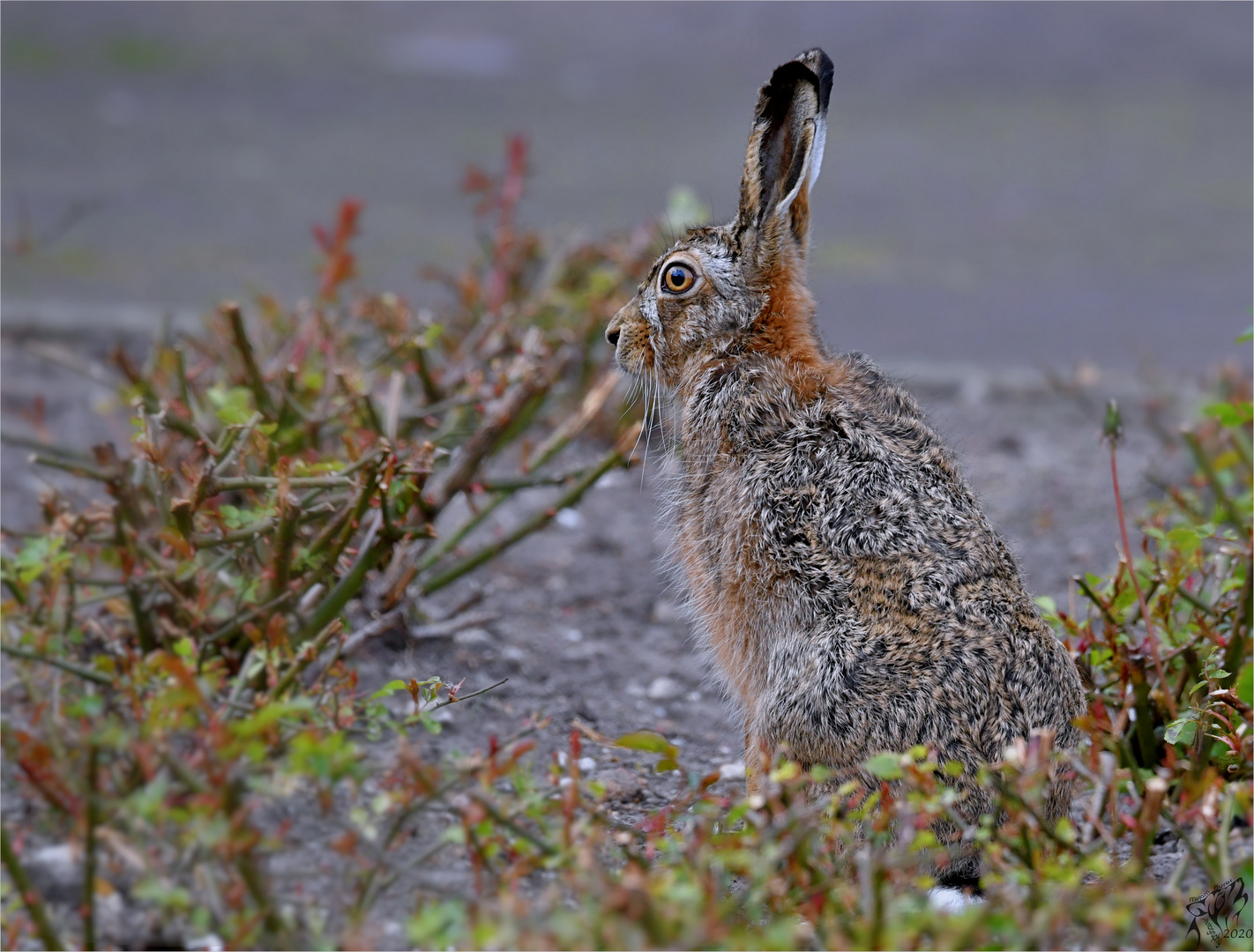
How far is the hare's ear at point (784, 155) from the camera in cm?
351

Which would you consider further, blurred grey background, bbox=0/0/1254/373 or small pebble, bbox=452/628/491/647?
blurred grey background, bbox=0/0/1254/373

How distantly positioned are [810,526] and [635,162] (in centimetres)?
778

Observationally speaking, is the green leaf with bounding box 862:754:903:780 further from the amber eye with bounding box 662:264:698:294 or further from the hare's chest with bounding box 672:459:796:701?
the amber eye with bounding box 662:264:698:294

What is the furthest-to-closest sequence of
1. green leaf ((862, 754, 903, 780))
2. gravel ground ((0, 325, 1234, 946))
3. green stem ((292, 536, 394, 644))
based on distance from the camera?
gravel ground ((0, 325, 1234, 946))
green stem ((292, 536, 394, 644))
green leaf ((862, 754, 903, 780))

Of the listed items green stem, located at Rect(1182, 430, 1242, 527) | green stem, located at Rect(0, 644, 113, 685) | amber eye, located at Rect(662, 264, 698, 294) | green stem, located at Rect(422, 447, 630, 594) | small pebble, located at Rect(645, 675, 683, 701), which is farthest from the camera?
small pebble, located at Rect(645, 675, 683, 701)

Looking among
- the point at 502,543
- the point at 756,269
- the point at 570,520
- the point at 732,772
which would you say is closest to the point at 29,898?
the point at 732,772

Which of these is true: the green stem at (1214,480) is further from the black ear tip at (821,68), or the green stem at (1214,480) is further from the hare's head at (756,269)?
the black ear tip at (821,68)

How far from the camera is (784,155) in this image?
3.61m

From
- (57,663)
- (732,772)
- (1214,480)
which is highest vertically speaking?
(1214,480)

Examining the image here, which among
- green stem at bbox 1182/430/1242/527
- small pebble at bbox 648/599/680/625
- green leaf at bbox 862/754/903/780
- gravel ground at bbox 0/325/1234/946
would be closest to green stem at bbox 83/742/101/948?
gravel ground at bbox 0/325/1234/946

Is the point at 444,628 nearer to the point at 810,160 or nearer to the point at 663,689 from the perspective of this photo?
the point at 663,689

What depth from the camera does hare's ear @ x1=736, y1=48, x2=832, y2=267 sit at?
3.51 metres

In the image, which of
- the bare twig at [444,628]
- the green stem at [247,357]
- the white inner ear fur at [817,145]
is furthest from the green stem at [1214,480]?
the green stem at [247,357]

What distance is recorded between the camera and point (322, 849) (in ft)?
8.70
